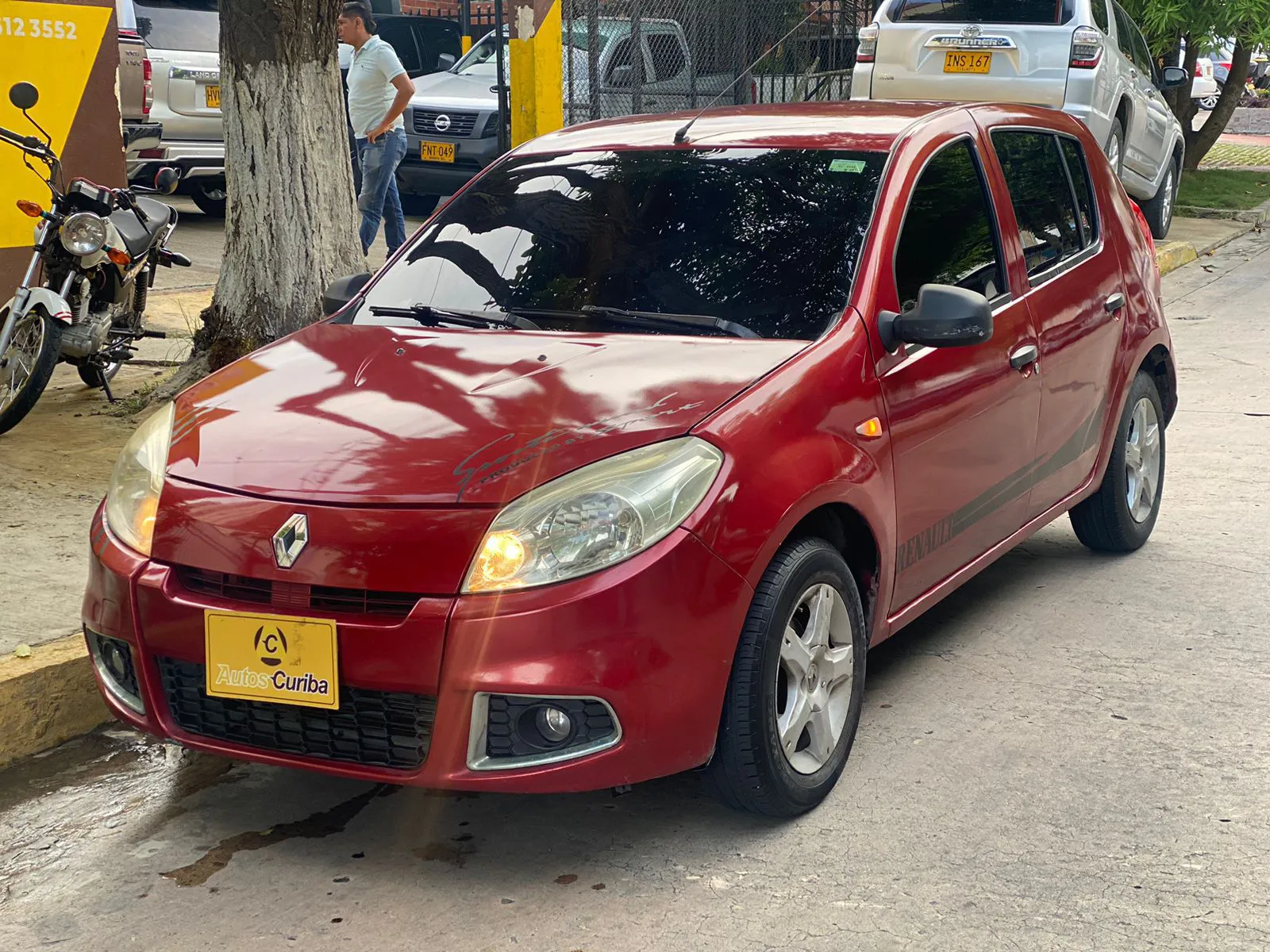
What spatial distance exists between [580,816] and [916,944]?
0.91m

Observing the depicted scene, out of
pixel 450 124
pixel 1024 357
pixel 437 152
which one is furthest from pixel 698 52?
pixel 1024 357

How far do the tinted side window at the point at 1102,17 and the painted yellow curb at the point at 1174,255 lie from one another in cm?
190

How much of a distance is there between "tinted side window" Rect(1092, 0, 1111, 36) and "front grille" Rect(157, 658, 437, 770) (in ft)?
34.6

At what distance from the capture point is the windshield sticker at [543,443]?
10.6 ft

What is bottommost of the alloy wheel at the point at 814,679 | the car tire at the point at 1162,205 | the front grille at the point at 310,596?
the car tire at the point at 1162,205

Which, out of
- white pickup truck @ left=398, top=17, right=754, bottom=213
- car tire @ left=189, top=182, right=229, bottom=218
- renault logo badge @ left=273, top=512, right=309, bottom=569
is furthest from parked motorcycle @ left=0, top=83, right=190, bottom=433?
car tire @ left=189, top=182, right=229, bottom=218

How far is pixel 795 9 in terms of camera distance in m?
16.0

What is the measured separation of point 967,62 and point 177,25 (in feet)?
21.4

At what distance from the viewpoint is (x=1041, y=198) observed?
5000 millimetres

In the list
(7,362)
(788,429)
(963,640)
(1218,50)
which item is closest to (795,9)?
(1218,50)

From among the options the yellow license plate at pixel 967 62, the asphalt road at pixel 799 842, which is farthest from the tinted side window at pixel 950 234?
the yellow license plate at pixel 967 62

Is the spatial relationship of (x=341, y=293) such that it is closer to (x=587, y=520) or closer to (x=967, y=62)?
(x=587, y=520)

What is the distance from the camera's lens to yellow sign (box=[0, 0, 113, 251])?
7703 mm

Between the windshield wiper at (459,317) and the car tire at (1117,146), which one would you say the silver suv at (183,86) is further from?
the windshield wiper at (459,317)
